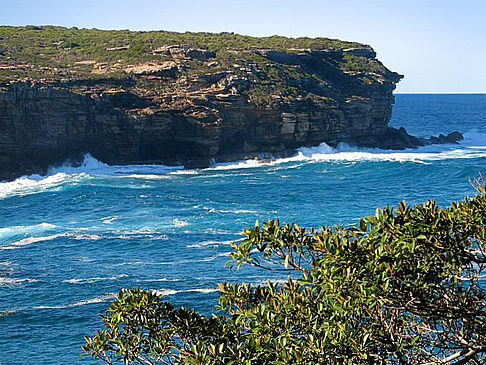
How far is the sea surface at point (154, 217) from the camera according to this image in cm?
3041

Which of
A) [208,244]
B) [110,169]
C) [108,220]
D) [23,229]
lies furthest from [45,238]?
[110,169]

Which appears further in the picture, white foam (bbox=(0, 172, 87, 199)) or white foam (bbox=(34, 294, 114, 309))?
white foam (bbox=(0, 172, 87, 199))

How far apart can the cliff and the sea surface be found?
252cm

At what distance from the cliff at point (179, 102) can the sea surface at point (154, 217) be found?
8.27 ft

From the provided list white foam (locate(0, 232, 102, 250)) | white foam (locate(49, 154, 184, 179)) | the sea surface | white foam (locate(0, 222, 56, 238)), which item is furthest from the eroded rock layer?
white foam (locate(0, 232, 102, 250))

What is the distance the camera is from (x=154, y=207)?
5294cm

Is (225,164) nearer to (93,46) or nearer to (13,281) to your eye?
(93,46)

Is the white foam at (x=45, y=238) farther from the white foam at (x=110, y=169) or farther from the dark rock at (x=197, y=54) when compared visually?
the dark rock at (x=197, y=54)

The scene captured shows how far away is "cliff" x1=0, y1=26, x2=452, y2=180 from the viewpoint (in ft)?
219

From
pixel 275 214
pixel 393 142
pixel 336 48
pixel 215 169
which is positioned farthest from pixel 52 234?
pixel 336 48

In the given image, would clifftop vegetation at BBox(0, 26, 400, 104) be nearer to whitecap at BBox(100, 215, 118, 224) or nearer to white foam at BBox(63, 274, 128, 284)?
whitecap at BBox(100, 215, 118, 224)

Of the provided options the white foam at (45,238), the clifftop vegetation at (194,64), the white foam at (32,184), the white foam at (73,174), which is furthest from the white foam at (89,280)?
the clifftop vegetation at (194,64)

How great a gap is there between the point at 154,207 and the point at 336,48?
2124 inches

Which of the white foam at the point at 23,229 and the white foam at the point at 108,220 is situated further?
the white foam at the point at 108,220
